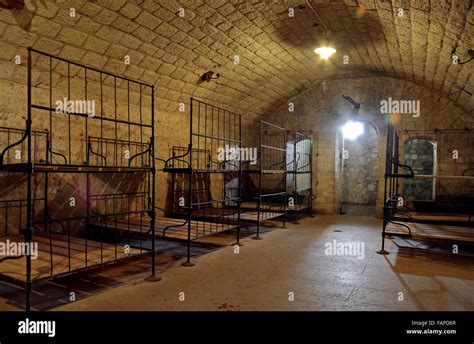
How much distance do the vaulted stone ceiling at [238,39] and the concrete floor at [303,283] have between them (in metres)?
3.38

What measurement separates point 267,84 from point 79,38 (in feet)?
17.3

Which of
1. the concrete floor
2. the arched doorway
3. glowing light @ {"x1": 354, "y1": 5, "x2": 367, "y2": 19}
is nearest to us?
the concrete floor

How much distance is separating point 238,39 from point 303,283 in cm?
464

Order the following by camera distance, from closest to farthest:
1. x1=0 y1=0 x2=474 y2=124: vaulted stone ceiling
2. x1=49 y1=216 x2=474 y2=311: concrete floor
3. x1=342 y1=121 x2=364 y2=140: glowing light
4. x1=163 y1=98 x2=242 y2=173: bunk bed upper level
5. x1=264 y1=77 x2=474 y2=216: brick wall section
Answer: x1=49 y1=216 x2=474 y2=311: concrete floor → x1=0 y1=0 x2=474 y2=124: vaulted stone ceiling → x1=163 y1=98 x2=242 y2=173: bunk bed upper level → x1=264 y1=77 x2=474 y2=216: brick wall section → x1=342 y1=121 x2=364 y2=140: glowing light

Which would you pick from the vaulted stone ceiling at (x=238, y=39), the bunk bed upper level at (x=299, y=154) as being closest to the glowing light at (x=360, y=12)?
the vaulted stone ceiling at (x=238, y=39)

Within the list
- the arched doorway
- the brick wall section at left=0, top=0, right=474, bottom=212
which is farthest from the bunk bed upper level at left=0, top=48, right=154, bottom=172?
the arched doorway

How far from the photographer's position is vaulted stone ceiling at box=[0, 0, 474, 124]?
493cm

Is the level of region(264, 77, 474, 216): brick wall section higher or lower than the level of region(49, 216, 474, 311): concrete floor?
higher

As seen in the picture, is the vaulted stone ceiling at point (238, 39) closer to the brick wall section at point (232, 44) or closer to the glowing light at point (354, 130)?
the brick wall section at point (232, 44)

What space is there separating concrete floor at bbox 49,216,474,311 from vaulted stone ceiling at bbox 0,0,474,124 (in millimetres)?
3384

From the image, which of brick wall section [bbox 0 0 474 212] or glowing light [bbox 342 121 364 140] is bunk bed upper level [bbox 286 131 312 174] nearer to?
brick wall section [bbox 0 0 474 212]

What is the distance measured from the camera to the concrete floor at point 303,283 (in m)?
3.79
